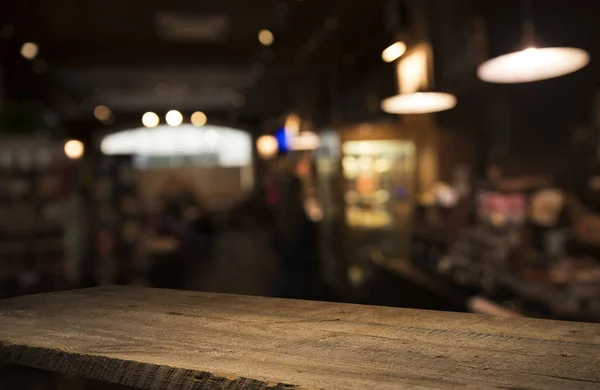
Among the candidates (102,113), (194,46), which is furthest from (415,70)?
(102,113)

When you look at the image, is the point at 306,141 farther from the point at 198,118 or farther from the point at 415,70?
the point at 198,118

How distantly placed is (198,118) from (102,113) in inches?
115

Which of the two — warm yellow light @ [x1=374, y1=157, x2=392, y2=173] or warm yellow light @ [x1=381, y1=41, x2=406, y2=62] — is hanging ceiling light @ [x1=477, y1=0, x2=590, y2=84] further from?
warm yellow light @ [x1=374, y1=157, x2=392, y2=173]

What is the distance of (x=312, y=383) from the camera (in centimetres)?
98

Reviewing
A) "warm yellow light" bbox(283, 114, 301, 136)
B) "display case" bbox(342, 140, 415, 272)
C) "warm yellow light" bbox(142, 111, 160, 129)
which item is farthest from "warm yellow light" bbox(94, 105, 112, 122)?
"display case" bbox(342, 140, 415, 272)

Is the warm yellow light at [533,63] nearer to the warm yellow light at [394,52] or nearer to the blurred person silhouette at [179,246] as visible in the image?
the warm yellow light at [394,52]

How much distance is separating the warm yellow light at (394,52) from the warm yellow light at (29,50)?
203 inches

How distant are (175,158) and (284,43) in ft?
39.8

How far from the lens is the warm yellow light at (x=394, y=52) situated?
5841 millimetres

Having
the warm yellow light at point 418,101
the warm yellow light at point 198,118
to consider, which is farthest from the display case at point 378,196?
the warm yellow light at point 198,118

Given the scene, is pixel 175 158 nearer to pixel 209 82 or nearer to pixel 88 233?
pixel 209 82

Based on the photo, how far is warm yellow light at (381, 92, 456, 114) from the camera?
4.06 meters

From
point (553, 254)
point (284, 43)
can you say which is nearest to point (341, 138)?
point (284, 43)

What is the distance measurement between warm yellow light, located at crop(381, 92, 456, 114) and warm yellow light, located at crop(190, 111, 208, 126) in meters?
14.2
